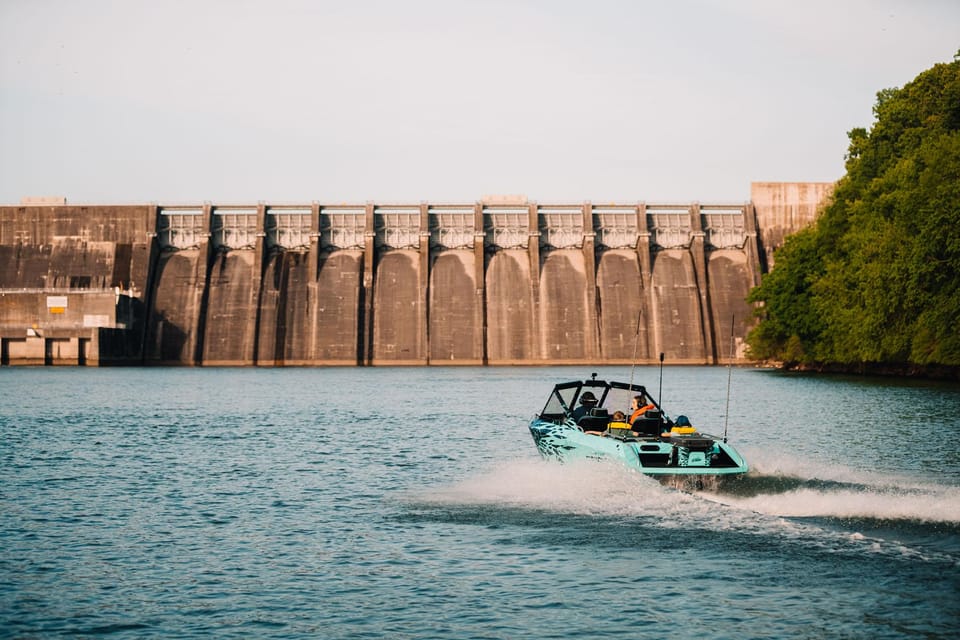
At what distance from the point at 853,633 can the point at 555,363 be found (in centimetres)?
11838

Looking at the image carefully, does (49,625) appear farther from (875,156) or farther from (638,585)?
(875,156)

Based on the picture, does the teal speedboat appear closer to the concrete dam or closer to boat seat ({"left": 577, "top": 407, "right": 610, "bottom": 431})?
boat seat ({"left": 577, "top": 407, "right": 610, "bottom": 431})

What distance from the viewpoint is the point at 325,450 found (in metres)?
42.2

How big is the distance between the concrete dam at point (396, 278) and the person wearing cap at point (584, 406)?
95.9m

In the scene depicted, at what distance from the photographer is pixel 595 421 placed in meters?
33.0

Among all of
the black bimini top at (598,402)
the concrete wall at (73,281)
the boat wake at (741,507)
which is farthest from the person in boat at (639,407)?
the concrete wall at (73,281)

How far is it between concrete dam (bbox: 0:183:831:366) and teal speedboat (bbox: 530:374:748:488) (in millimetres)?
95675

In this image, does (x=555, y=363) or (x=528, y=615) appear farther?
(x=555, y=363)

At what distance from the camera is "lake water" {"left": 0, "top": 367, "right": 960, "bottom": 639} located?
1778 cm

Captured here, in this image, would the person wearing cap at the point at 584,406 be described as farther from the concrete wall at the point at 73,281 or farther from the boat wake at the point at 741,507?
the concrete wall at the point at 73,281

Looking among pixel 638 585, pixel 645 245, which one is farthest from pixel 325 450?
pixel 645 245

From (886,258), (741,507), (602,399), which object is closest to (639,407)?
(602,399)

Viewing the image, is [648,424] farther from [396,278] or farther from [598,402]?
[396,278]

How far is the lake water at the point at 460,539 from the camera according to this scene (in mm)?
17781
